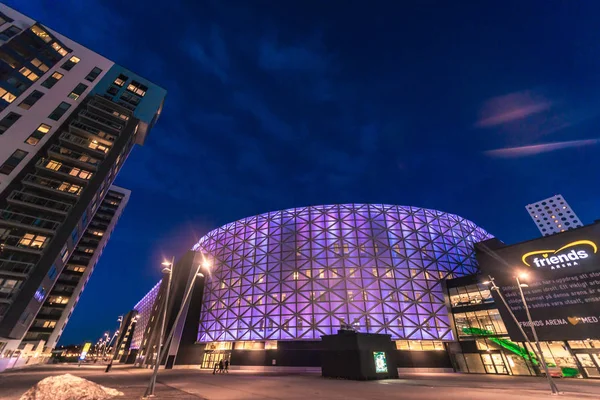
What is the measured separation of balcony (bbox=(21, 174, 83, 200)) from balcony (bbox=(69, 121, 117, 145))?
8476 mm

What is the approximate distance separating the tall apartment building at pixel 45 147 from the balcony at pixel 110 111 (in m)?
0.17

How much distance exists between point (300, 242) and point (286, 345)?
15.7 m

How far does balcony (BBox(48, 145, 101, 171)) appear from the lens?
126 feet

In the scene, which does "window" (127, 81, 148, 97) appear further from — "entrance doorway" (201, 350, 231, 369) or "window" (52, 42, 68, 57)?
"entrance doorway" (201, 350, 231, 369)

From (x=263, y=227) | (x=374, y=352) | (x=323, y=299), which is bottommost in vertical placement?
(x=374, y=352)

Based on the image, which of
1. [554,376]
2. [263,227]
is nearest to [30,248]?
[263,227]

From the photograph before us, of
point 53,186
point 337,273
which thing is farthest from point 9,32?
point 337,273

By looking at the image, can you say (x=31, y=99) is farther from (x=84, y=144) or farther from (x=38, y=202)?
(x=38, y=202)

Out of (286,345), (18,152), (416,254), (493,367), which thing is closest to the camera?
(493,367)

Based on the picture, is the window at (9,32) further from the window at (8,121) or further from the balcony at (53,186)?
the balcony at (53,186)

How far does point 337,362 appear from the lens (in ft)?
84.0

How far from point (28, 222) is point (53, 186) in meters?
6.28

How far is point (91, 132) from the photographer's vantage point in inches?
1687

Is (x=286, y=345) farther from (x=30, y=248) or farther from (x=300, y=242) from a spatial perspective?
(x=30, y=248)
